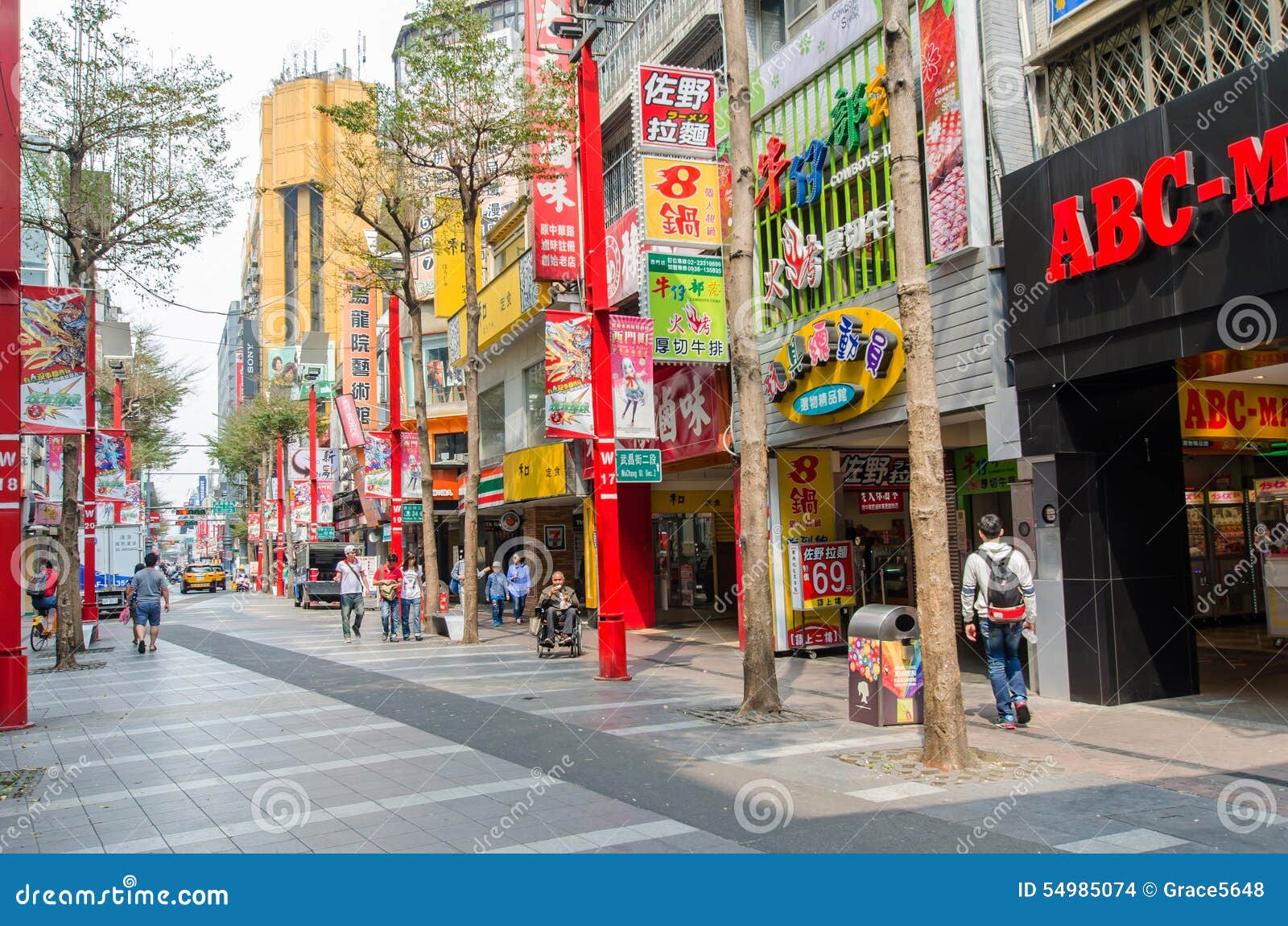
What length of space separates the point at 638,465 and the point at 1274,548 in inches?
382

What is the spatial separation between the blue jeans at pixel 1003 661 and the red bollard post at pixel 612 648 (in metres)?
5.41

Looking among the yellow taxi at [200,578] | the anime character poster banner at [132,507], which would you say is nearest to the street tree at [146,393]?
the anime character poster banner at [132,507]

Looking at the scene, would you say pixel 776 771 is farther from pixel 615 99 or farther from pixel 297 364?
pixel 297 364

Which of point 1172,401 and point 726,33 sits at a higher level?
point 726,33

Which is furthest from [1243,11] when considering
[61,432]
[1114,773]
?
[61,432]

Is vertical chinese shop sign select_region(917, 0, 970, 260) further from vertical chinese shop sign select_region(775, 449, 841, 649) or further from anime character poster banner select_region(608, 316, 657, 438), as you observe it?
vertical chinese shop sign select_region(775, 449, 841, 649)

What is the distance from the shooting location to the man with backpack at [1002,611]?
973cm

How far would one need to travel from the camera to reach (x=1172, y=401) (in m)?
11.3

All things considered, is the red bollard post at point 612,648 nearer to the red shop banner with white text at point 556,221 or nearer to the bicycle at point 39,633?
the red shop banner with white text at point 556,221

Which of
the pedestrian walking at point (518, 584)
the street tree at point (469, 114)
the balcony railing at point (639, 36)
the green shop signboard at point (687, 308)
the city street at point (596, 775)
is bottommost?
the city street at point (596, 775)

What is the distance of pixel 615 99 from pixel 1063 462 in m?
15.0

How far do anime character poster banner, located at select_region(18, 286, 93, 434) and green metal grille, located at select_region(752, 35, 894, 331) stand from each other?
375 inches

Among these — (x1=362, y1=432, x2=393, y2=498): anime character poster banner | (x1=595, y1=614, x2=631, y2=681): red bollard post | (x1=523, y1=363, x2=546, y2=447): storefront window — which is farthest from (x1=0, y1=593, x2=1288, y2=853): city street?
(x1=362, y1=432, x2=393, y2=498): anime character poster banner

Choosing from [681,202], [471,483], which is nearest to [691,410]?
[681,202]
